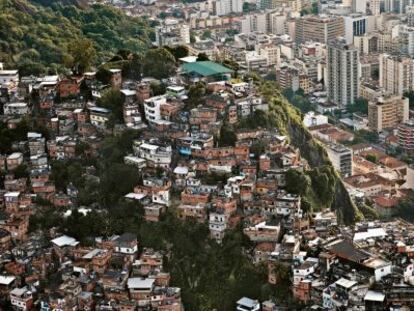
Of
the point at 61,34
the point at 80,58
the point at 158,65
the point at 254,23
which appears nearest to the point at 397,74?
the point at 254,23

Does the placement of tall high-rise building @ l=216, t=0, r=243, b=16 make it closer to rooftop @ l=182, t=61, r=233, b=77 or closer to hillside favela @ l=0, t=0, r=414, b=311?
hillside favela @ l=0, t=0, r=414, b=311

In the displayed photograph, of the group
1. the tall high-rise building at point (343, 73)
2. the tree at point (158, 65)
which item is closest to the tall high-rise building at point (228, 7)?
the tall high-rise building at point (343, 73)

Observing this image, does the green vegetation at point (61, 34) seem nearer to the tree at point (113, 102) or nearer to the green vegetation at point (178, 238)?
the tree at point (113, 102)

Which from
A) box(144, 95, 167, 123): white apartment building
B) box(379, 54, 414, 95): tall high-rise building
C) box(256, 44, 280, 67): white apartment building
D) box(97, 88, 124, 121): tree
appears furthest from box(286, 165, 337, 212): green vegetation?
box(256, 44, 280, 67): white apartment building

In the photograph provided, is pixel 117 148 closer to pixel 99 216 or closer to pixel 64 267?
pixel 99 216

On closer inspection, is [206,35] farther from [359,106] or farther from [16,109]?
[16,109]
